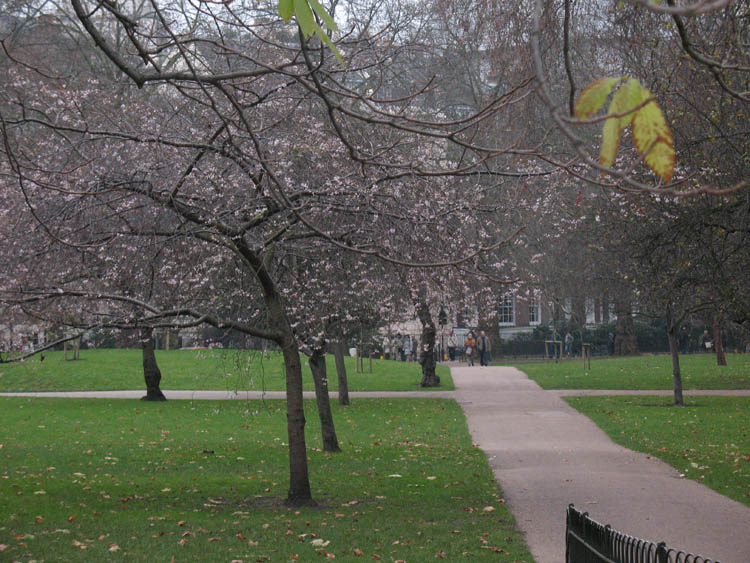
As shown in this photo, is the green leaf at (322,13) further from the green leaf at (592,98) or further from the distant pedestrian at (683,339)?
the distant pedestrian at (683,339)

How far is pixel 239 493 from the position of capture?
1109 centimetres

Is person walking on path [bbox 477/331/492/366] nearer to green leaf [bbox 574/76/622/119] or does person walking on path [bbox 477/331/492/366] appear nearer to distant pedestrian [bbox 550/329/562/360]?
distant pedestrian [bbox 550/329/562/360]

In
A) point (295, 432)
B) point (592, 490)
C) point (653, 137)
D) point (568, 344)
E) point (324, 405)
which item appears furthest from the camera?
point (568, 344)

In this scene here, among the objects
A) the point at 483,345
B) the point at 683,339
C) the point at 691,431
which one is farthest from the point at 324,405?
the point at 683,339

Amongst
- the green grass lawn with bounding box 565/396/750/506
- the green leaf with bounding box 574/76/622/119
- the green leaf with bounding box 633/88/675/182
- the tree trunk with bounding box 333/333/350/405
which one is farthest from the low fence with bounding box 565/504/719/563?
the tree trunk with bounding box 333/333/350/405

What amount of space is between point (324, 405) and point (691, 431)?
739 centimetres

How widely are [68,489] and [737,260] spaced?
30.5 ft

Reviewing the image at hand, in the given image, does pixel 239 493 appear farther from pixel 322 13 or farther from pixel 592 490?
pixel 322 13

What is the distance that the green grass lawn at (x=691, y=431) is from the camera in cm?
1215

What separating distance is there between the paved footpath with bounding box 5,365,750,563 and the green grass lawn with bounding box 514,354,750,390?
756 cm

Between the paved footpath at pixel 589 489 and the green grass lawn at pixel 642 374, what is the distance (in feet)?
24.8

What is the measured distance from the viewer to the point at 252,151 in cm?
956

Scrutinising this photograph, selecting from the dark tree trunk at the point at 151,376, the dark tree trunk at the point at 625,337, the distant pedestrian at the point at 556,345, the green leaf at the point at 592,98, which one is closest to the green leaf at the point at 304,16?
the green leaf at the point at 592,98

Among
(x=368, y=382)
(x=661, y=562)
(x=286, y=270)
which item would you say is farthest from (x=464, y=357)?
(x=661, y=562)
